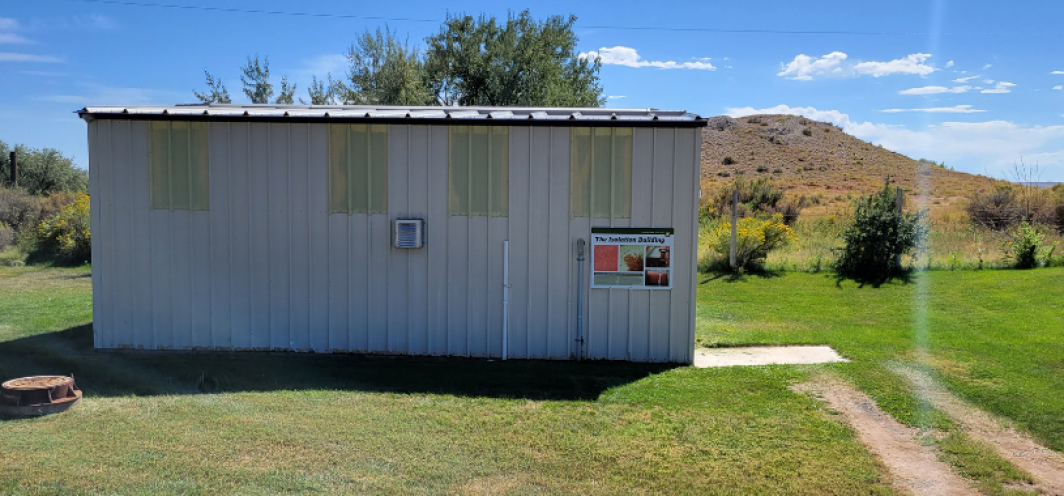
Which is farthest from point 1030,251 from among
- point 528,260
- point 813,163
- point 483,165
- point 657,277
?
point 813,163

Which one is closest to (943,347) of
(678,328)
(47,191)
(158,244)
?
(678,328)

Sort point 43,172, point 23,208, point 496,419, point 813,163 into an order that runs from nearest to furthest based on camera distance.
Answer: point 496,419 → point 23,208 → point 43,172 → point 813,163

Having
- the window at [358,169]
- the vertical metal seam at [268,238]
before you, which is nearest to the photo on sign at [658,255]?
the window at [358,169]

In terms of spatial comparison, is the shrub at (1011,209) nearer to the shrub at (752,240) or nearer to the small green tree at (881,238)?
the small green tree at (881,238)

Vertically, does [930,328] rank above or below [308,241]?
below

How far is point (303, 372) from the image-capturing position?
8.36 meters

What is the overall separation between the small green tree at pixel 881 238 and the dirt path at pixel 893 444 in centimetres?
788

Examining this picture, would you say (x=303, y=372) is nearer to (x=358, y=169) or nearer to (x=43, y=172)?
(x=358, y=169)

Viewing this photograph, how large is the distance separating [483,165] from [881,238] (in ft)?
31.4

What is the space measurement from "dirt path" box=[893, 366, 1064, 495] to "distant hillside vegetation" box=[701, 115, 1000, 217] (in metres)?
25.9

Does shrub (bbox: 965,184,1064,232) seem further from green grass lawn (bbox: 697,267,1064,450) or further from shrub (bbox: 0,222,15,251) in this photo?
shrub (bbox: 0,222,15,251)

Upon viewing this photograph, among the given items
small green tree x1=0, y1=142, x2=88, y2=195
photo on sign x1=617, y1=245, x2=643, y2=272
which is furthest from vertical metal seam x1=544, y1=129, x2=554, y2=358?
small green tree x1=0, y1=142, x2=88, y2=195

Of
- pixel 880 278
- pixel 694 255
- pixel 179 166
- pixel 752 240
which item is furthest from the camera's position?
pixel 752 240

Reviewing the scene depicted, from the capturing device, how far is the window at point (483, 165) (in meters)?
9.02
